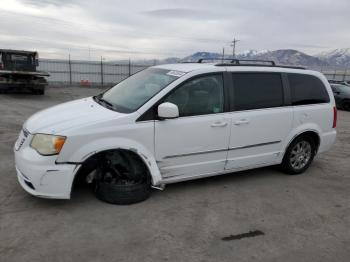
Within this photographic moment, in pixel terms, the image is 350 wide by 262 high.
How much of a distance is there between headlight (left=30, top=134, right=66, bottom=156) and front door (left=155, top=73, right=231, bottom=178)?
112cm

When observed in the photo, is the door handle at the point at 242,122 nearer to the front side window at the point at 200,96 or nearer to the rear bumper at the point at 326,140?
the front side window at the point at 200,96

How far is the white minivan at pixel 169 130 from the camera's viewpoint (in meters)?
3.86

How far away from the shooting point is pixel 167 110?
4.07 metres

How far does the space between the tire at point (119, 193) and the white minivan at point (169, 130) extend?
0.01 m

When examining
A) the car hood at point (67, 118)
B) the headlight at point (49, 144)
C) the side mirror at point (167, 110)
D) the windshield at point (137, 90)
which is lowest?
the headlight at point (49, 144)

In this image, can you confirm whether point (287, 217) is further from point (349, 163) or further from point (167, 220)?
point (349, 163)

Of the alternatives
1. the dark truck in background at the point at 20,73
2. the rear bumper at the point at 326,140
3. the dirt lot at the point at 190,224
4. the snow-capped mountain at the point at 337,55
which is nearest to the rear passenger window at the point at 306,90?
the rear bumper at the point at 326,140

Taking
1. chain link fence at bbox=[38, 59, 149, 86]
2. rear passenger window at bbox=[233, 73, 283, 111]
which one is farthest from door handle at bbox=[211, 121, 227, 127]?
chain link fence at bbox=[38, 59, 149, 86]

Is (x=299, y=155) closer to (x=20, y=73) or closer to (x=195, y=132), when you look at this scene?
(x=195, y=132)

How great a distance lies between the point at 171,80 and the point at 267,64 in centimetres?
197

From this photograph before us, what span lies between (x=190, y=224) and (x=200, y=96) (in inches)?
65.4

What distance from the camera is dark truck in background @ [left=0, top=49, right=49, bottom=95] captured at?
16.5 meters

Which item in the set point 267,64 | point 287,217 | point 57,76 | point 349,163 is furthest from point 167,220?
point 57,76

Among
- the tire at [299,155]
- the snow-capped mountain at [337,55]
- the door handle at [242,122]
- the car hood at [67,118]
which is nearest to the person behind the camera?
the car hood at [67,118]
